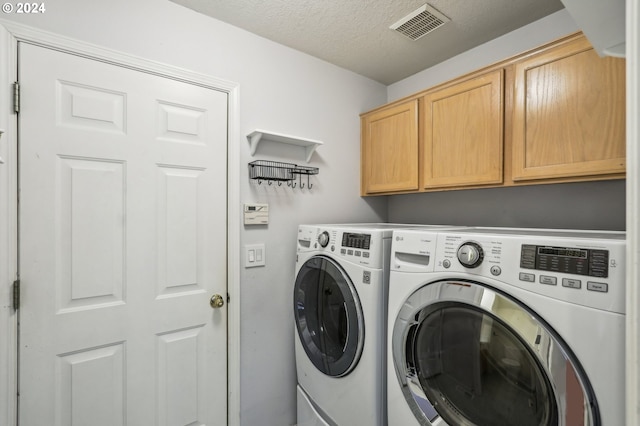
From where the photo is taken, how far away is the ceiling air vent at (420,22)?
59.7 inches

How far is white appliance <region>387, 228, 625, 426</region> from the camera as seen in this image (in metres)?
0.75

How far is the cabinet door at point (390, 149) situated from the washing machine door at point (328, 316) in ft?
2.55

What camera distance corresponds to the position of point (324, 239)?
1.55 meters

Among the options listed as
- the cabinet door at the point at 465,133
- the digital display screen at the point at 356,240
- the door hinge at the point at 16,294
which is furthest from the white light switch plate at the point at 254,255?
the cabinet door at the point at 465,133

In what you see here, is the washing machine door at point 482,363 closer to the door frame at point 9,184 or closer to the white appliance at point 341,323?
the white appliance at point 341,323

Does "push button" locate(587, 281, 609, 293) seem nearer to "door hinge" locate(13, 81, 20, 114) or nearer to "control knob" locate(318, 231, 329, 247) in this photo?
"control knob" locate(318, 231, 329, 247)

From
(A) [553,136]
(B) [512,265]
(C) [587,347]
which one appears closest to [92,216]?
(B) [512,265]

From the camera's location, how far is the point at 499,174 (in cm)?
148

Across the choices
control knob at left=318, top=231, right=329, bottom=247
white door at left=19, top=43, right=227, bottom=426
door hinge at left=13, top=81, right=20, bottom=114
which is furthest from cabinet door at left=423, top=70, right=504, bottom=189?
door hinge at left=13, top=81, right=20, bottom=114

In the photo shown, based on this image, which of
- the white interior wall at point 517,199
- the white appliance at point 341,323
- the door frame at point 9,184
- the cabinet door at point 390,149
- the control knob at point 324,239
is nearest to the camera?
the door frame at point 9,184

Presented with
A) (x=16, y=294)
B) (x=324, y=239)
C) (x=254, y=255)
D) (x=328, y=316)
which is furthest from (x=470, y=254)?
(x=16, y=294)

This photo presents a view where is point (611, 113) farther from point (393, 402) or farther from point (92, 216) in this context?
point (92, 216)

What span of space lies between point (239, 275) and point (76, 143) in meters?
0.94

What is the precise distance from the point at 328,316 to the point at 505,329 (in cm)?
86
